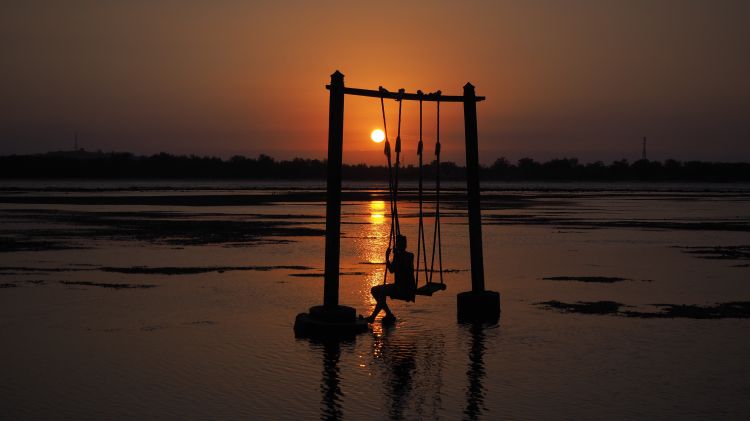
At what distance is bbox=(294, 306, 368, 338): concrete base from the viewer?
13.7m

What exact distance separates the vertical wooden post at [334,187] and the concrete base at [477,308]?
2223 millimetres

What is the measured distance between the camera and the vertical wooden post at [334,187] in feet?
46.9

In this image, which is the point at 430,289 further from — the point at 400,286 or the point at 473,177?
the point at 473,177

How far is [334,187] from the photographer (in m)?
14.4

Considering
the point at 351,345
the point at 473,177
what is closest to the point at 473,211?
the point at 473,177

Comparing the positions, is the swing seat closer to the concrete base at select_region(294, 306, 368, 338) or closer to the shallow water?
the shallow water

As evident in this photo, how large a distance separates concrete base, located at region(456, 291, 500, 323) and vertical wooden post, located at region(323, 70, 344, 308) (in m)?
2.22

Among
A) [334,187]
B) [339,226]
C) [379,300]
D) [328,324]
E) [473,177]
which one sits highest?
[473,177]

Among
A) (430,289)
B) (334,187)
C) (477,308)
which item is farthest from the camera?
(477,308)

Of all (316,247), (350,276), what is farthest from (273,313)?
(316,247)

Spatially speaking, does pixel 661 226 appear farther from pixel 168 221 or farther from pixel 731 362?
pixel 731 362

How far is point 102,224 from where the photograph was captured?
40906 mm

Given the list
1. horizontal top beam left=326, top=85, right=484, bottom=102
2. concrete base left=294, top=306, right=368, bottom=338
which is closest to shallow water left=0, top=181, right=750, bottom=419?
concrete base left=294, top=306, right=368, bottom=338

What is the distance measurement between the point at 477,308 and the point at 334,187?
304cm
